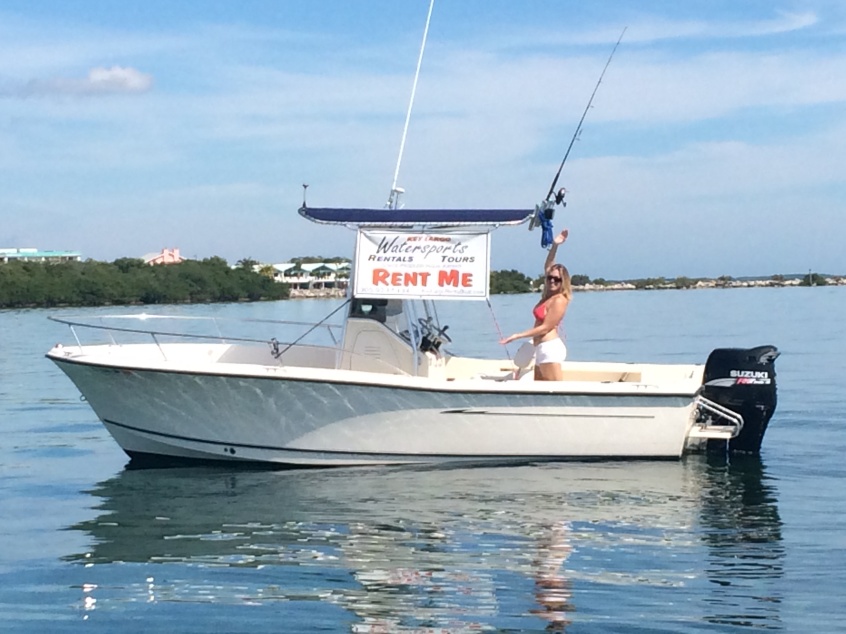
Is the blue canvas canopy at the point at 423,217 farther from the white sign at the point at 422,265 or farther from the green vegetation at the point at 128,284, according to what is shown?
the green vegetation at the point at 128,284

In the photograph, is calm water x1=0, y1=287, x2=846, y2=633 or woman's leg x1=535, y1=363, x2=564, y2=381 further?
woman's leg x1=535, y1=363, x2=564, y2=381

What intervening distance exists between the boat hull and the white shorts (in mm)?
609

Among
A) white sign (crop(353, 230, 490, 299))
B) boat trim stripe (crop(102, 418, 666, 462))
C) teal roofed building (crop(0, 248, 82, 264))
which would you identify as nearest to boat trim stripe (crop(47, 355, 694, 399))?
boat trim stripe (crop(102, 418, 666, 462))

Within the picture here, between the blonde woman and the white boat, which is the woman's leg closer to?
the blonde woman

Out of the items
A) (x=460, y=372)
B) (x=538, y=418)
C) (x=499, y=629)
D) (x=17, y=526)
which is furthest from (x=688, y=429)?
(x=17, y=526)

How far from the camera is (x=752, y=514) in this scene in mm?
10133

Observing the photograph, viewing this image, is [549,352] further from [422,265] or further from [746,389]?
[746,389]

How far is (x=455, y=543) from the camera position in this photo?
9039mm

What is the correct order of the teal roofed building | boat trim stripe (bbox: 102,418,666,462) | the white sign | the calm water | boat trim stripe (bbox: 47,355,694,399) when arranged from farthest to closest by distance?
the teal roofed building
boat trim stripe (bbox: 102,418,666,462)
the white sign
boat trim stripe (bbox: 47,355,694,399)
the calm water

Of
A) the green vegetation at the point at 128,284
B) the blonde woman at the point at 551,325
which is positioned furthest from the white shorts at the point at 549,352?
the green vegetation at the point at 128,284

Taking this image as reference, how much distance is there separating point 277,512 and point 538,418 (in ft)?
9.72

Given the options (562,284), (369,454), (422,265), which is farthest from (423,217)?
(369,454)

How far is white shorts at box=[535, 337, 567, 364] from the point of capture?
39.4 feet

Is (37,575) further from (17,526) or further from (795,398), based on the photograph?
(795,398)
